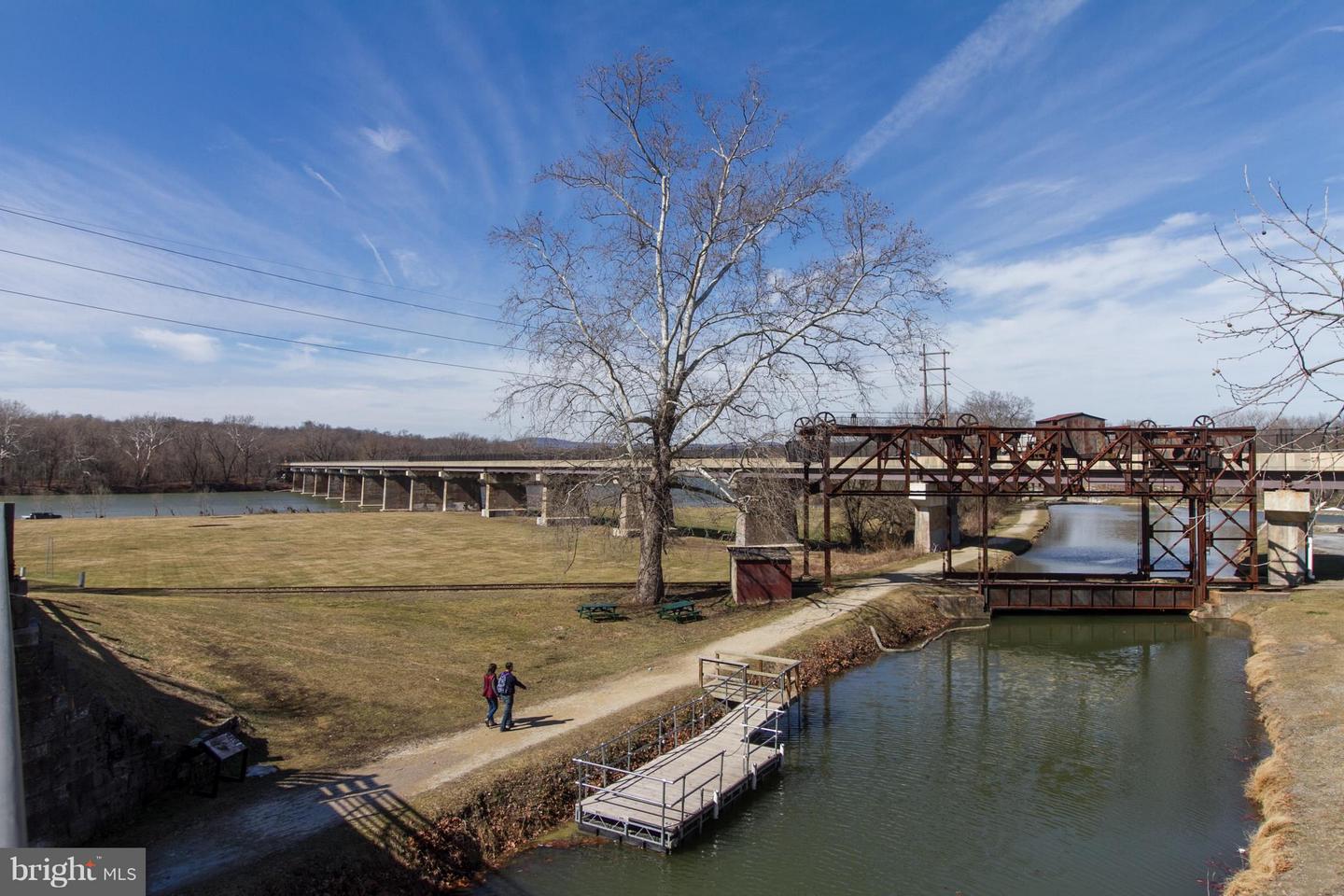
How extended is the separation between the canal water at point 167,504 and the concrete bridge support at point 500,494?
1852 cm

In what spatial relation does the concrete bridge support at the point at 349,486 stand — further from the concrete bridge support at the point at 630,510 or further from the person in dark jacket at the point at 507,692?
the person in dark jacket at the point at 507,692

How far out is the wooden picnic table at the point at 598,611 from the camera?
86.0 ft

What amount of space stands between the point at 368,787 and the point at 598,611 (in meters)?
13.9

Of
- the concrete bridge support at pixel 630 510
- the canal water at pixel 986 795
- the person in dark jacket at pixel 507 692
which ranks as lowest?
the canal water at pixel 986 795

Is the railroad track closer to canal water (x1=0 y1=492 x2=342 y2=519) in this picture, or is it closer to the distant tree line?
the distant tree line

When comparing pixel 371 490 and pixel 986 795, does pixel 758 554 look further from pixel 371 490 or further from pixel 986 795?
pixel 371 490

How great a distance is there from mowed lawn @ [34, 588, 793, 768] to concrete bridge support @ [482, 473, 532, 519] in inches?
1770

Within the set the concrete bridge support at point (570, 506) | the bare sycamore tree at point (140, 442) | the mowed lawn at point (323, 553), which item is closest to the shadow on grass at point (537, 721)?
the concrete bridge support at point (570, 506)

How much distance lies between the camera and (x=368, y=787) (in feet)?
42.7

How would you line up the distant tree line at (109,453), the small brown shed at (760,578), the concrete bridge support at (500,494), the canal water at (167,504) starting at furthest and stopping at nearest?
1. the concrete bridge support at (500,494)
2. the canal water at (167,504)
3. the small brown shed at (760,578)
4. the distant tree line at (109,453)

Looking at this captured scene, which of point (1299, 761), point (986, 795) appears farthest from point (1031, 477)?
point (986, 795)

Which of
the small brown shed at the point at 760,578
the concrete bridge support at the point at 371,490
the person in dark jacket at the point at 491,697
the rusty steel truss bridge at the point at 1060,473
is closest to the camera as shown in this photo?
the person in dark jacket at the point at 491,697

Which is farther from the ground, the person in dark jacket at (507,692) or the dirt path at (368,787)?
the person in dark jacket at (507,692)

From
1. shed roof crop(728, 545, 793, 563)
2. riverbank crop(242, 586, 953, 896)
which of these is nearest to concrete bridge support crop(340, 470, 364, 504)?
shed roof crop(728, 545, 793, 563)
